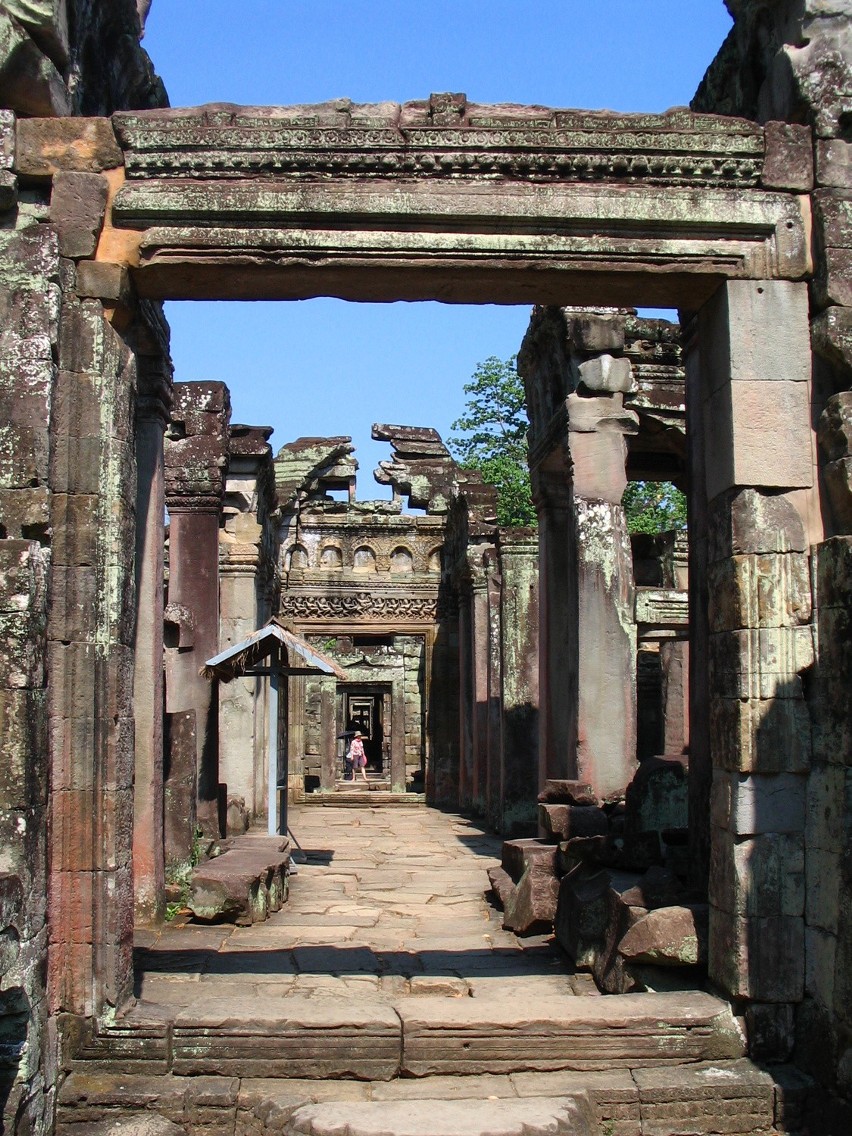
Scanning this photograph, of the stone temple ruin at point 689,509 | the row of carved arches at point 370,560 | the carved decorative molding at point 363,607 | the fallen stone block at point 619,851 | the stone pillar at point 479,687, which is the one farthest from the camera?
the row of carved arches at point 370,560

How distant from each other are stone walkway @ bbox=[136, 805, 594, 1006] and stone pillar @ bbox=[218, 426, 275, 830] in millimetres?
1465

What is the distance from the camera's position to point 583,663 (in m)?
9.89

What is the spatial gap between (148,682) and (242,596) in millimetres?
6532

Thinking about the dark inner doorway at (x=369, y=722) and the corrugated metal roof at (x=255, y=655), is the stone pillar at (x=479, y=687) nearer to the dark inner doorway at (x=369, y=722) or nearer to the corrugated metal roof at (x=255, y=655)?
the corrugated metal roof at (x=255, y=655)

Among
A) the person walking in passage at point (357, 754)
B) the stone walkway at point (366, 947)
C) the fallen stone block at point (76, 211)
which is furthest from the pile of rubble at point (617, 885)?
the person walking in passage at point (357, 754)

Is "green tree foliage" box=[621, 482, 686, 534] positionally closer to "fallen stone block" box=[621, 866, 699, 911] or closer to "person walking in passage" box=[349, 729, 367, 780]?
"person walking in passage" box=[349, 729, 367, 780]

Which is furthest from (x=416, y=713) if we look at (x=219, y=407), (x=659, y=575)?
(x=219, y=407)

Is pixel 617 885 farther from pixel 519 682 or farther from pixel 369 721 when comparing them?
pixel 369 721

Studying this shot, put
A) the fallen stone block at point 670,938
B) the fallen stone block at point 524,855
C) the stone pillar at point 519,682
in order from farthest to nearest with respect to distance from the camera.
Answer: the stone pillar at point 519,682 → the fallen stone block at point 524,855 → the fallen stone block at point 670,938

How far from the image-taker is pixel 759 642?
217 inches

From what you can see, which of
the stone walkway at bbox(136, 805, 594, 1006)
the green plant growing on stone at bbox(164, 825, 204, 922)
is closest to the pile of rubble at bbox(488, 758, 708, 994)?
the stone walkway at bbox(136, 805, 594, 1006)

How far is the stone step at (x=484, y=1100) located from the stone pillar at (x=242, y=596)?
8.54 metres

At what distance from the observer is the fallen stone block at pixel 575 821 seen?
875cm

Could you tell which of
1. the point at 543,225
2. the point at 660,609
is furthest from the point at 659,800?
the point at 660,609
